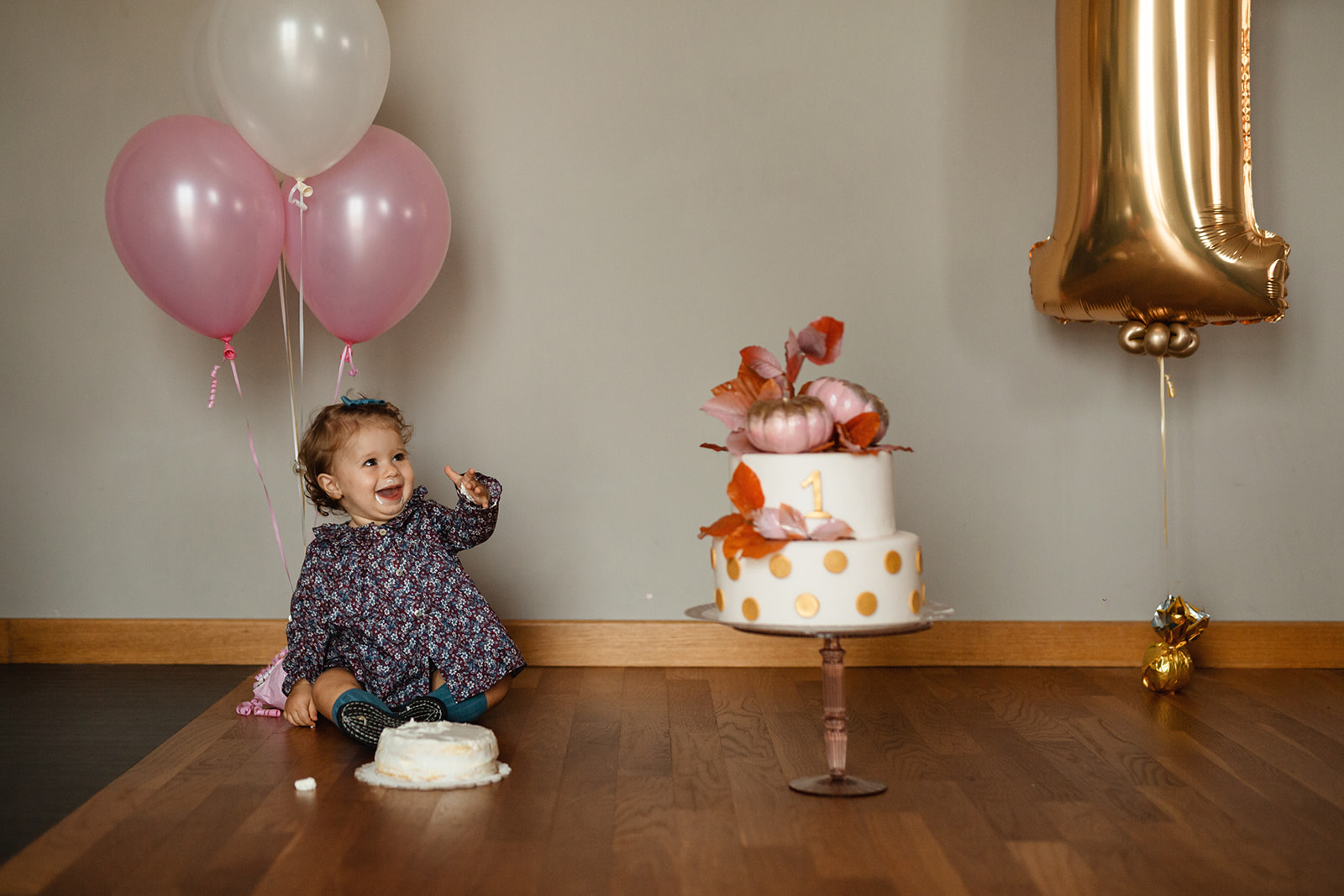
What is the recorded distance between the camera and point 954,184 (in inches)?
104

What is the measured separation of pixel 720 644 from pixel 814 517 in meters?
1.11

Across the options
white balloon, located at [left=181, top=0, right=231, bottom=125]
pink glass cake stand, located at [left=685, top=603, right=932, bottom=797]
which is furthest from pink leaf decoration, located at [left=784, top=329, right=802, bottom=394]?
white balloon, located at [left=181, top=0, right=231, bottom=125]

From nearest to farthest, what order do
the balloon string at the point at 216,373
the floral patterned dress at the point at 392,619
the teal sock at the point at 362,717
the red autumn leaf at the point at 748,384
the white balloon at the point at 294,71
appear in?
1. the red autumn leaf at the point at 748,384
2. the teal sock at the point at 362,717
3. the white balloon at the point at 294,71
4. the floral patterned dress at the point at 392,619
5. the balloon string at the point at 216,373

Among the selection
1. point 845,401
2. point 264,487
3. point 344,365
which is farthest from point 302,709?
point 845,401

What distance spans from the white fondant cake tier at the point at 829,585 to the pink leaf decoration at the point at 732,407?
197mm

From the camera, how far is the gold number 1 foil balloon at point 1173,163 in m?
2.27

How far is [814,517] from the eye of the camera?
1.59m

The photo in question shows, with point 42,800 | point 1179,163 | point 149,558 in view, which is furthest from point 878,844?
point 149,558

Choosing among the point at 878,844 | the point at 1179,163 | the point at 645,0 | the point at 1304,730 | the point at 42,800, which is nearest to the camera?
the point at 878,844

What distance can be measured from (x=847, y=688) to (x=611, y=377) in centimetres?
85

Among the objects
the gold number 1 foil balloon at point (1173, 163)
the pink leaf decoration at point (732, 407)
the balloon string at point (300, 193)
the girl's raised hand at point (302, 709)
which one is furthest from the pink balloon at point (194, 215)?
the gold number 1 foil balloon at point (1173, 163)

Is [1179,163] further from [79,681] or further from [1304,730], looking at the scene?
[79,681]

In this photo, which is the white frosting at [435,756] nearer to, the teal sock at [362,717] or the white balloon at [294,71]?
the teal sock at [362,717]

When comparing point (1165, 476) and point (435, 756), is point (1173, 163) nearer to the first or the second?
point (1165, 476)
